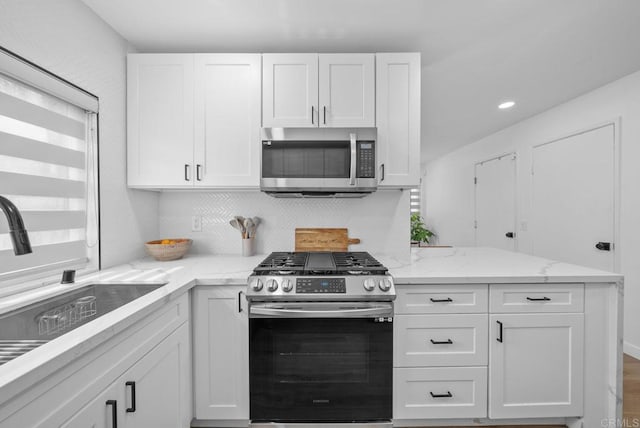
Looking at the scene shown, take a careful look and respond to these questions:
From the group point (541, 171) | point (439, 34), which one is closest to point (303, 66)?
point (439, 34)

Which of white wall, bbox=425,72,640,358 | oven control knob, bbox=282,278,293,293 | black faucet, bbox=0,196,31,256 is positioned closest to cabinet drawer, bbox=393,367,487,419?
oven control knob, bbox=282,278,293,293

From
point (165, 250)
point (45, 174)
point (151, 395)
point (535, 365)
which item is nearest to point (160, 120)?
point (45, 174)

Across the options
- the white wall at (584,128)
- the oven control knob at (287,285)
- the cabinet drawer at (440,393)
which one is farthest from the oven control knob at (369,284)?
the white wall at (584,128)

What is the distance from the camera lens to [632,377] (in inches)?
92.0

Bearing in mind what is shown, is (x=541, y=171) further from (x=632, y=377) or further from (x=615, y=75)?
(x=632, y=377)

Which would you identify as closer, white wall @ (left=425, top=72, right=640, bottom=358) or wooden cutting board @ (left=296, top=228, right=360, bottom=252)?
wooden cutting board @ (left=296, top=228, right=360, bottom=252)

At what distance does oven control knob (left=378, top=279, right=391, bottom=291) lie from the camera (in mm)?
1513

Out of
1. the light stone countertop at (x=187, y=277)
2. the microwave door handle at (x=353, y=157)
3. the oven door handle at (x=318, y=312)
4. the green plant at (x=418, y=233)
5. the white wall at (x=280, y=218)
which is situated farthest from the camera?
the green plant at (x=418, y=233)

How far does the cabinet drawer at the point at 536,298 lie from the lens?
1608 mm

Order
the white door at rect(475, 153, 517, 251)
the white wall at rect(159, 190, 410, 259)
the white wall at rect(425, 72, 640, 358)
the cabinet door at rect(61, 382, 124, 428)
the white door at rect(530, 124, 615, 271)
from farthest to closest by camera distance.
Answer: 1. the white door at rect(475, 153, 517, 251)
2. the white door at rect(530, 124, 615, 271)
3. the white wall at rect(425, 72, 640, 358)
4. the white wall at rect(159, 190, 410, 259)
5. the cabinet door at rect(61, 382, 124, 428)

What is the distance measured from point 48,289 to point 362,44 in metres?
2.23

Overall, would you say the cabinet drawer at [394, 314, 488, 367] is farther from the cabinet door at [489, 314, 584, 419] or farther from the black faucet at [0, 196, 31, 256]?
the black faucet at [0, 196, 31, 256]

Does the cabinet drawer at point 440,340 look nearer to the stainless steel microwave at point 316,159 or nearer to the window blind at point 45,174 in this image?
the stainless steel microwave at point 316,159

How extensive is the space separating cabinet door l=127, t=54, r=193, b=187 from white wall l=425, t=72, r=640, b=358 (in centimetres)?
366
